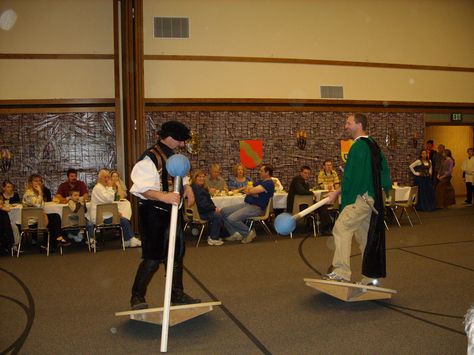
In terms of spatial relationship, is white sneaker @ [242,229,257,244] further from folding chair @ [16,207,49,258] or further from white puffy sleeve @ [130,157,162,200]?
white puffy sleeve @ [130,157,162,200]

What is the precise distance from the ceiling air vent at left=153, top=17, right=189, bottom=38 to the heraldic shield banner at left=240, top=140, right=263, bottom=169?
263 centimetres

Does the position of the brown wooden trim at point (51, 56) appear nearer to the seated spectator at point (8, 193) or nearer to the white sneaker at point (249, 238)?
the seated spectator at point (8, 193)

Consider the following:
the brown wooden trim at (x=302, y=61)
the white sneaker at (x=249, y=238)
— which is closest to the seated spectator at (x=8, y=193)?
the white sneaker at (x=249, y=238)

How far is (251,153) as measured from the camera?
11125 millimetres

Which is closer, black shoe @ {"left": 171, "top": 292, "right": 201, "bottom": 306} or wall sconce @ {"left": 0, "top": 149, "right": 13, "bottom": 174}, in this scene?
black shoe @ {"left": 171, "top": 292, "right": 201, "bottom": 306}

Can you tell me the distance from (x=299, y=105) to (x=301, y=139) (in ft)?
2.52

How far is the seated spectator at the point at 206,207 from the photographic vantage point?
25.8 feet

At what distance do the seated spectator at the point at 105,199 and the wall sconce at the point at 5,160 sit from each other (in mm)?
3317

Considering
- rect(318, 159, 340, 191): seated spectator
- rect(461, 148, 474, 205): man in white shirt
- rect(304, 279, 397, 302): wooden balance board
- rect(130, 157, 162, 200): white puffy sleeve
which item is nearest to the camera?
rect(130, 157, 162, 200): white puffy sleeve

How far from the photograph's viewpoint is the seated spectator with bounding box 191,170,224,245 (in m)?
7.86

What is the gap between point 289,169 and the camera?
11.4 meters

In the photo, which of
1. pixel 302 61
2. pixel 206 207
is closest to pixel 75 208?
pixel 206 207

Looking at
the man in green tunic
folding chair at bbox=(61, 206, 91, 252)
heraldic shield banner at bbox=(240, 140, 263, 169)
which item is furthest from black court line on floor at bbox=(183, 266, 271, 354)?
heraldic shield banner at bbox=(240, 140, 263, 169)

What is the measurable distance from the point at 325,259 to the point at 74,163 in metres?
5.96
